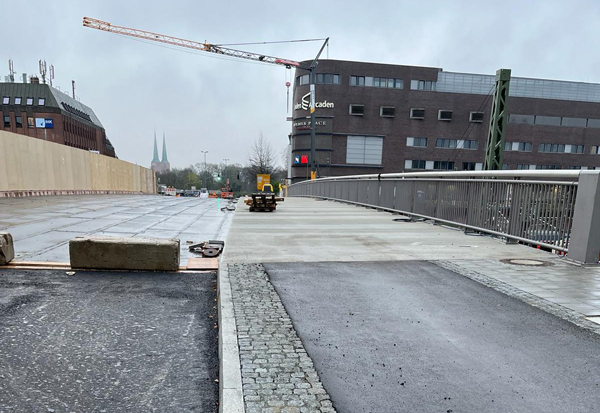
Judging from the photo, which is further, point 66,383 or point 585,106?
point 585,106

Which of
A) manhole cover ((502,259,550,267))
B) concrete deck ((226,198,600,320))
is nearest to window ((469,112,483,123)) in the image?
concrete deck ((226,198,600,320))

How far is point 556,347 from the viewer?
110 inches

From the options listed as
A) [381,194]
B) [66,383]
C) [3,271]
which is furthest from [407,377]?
[381,194]

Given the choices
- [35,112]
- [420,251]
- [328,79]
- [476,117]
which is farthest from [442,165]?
[35,112]

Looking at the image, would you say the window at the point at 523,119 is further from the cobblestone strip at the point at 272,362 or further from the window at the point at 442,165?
the cobblestone strip at the point at 272,362

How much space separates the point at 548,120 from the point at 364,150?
34019mm

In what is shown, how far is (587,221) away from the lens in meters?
5.23

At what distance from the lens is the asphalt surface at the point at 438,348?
2.14 m

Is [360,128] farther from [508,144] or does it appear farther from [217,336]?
[217,336]

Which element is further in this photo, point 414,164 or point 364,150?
point 414,164

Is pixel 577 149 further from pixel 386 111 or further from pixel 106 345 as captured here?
pixel 106 345

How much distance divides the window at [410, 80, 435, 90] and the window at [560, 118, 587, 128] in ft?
81.4

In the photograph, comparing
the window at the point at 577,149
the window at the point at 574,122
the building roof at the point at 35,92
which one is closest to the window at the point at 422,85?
the window at the point at 574,122

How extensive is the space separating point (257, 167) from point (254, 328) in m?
68.8
